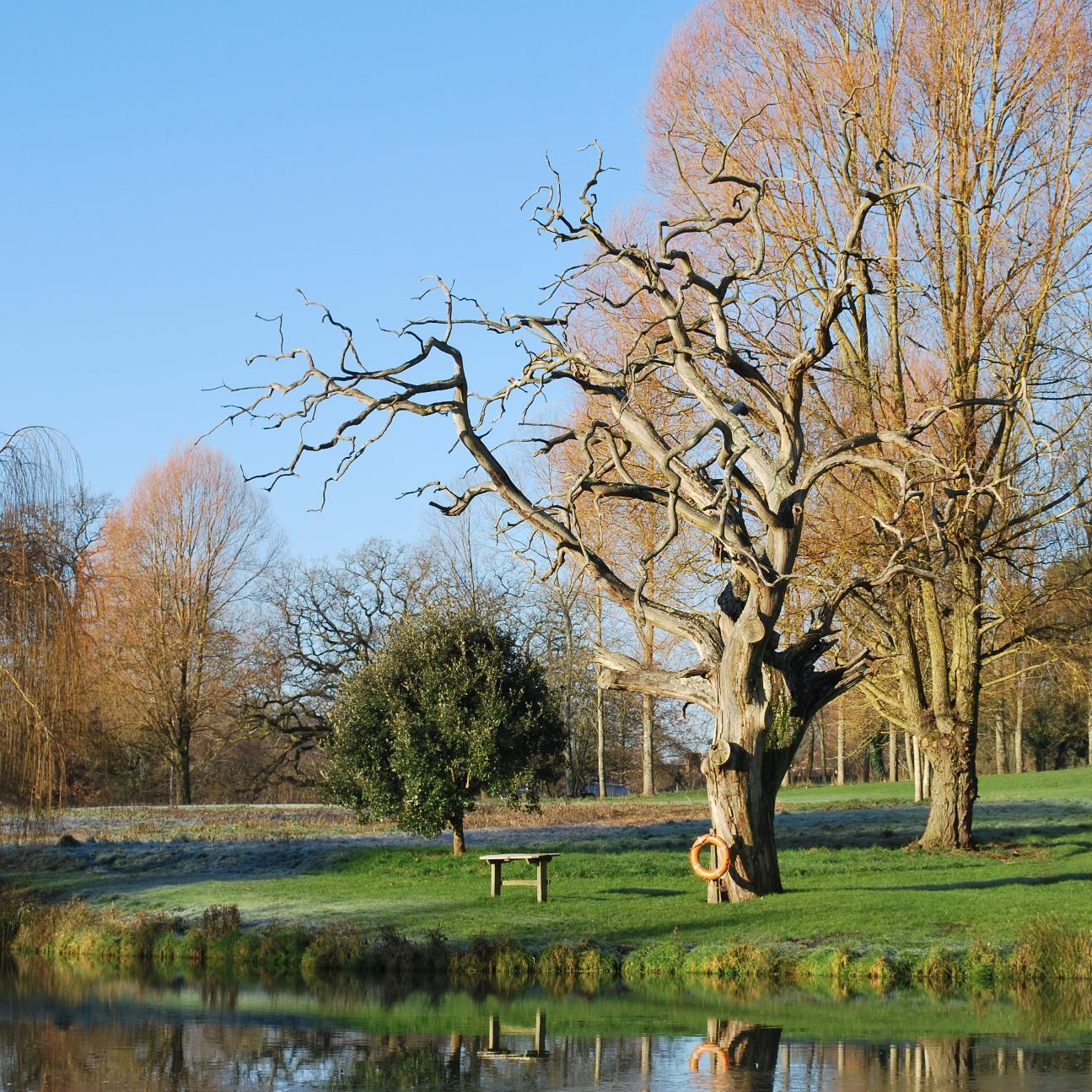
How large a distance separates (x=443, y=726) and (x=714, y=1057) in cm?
1474

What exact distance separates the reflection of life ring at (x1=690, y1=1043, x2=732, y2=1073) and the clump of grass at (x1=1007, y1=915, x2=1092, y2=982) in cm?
504

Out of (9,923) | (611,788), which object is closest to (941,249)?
(9,923)

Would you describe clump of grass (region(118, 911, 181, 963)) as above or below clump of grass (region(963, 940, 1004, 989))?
below

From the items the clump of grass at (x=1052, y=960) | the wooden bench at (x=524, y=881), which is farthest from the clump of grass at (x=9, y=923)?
the clump of grass at (x=1052, y=960)

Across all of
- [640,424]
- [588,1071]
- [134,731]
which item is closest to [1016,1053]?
[588,1071]

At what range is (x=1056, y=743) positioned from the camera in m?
80.7

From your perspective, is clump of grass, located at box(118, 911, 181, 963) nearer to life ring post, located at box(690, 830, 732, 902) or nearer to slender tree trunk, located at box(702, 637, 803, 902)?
life ring post, located at box(690, 830, 732, 902)

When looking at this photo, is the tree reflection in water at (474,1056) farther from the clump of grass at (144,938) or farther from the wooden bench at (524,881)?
the wooden bench at (524,881)

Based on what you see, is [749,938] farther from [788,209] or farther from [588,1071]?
[788,209]

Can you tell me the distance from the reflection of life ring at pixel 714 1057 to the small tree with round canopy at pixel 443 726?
13.7 m

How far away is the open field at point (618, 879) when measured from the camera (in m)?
18.3

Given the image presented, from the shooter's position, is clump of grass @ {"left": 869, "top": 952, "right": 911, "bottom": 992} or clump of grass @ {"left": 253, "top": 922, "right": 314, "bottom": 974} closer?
clump of grass @ {"left": 869, "top": 952, "right": 911, "bottom": 992}

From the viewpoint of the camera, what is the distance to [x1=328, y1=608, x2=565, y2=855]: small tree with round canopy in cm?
2617

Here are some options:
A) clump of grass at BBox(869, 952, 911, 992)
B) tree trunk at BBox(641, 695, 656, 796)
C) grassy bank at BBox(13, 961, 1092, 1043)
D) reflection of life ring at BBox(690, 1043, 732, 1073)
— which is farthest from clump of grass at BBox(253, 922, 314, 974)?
tree trunk at BBox(641, 695, 656, 796)
